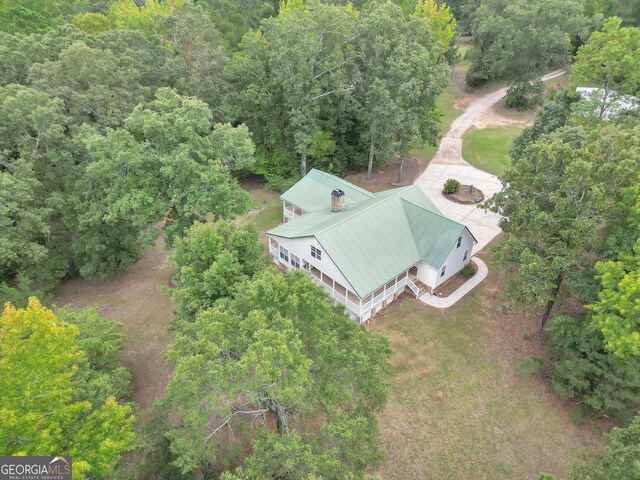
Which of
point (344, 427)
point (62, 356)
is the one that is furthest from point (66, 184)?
point (344, 427)

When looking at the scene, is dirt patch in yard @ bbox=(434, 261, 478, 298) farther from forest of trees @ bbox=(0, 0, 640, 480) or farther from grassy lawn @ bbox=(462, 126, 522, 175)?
grassy lawn @ bbox=(462, 126, 522, 175)

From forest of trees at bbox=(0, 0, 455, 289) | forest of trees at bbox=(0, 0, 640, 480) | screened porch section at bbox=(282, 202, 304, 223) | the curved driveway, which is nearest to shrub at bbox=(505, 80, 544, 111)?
the curved driveway

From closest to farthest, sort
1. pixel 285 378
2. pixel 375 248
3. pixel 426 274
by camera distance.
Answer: pixel 285 378, pixel 375 248, pixel 426 274

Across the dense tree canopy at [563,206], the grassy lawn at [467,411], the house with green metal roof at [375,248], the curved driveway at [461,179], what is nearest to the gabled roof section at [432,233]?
the house with green metal roof at [375,248]

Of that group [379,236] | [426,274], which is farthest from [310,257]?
[426,274]

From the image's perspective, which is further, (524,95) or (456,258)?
(524,95)

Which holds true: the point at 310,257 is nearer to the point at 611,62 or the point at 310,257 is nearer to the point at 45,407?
the point at 45,407

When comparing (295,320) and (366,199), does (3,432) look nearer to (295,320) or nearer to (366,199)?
(295,320)
